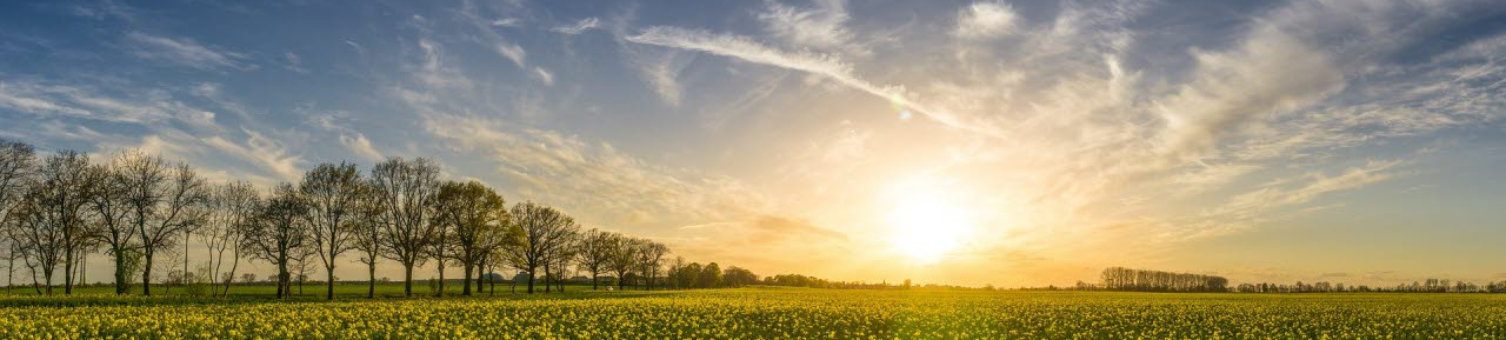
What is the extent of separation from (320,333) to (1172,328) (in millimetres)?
30807

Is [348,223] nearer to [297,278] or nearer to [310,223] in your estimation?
[310,223]

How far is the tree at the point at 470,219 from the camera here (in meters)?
63.3

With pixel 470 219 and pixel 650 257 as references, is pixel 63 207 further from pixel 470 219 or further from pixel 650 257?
pixel 650 257

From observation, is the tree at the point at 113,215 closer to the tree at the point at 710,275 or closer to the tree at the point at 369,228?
the tree at the point at 369,228

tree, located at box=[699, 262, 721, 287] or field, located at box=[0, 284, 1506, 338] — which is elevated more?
field, located at box=[0, 284, 1506, 338]

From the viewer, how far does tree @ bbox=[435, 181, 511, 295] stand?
63.3 meters

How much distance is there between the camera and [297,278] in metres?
64.4

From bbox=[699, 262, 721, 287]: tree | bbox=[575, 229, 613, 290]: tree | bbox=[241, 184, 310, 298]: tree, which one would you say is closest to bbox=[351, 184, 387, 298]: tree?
bbox=[241, 184, 310, 298]: tree

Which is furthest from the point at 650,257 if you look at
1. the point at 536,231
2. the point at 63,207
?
the point at 63,207

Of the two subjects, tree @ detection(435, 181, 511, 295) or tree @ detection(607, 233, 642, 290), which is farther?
tree @ detection(607, 233, 642, 290)

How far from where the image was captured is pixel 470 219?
213ft

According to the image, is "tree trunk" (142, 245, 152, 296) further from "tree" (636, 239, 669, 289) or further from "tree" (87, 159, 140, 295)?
"tree" (636, 239, 669, 289)

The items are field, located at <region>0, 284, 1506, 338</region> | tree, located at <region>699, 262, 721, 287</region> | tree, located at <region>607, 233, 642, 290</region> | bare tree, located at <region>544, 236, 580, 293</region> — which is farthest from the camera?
tree, located at <region>699, 262, 721, 287</region>

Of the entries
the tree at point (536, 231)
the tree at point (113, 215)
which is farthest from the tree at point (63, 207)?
the tree at point (536, 231)
